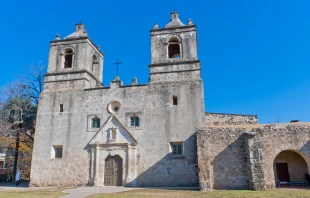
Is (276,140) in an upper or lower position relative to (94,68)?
lower

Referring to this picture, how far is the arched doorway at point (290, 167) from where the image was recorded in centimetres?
1655

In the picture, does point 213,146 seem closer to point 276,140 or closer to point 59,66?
point 276,140

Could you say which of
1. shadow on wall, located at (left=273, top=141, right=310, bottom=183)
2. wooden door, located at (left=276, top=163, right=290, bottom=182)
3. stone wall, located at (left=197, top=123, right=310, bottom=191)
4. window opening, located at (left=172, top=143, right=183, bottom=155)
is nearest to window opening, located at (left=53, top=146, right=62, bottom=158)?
window opening, located at (left=172, top=143, right=183, bottom=155)

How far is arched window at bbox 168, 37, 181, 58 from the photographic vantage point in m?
19.9

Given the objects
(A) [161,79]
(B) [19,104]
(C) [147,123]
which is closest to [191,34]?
(A) [161,79]

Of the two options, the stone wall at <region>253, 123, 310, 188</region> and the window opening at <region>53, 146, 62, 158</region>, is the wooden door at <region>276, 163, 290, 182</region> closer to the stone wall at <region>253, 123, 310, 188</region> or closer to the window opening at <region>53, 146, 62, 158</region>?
the stone wall at <region>253, 123, 310, 188</region>

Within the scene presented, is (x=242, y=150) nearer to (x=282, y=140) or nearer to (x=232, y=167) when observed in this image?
(x=232, y=167)

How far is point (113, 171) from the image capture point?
17500mm

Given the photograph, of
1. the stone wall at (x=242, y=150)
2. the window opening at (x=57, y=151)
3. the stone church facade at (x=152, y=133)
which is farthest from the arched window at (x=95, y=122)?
the stone wall at (x=242, y=150)

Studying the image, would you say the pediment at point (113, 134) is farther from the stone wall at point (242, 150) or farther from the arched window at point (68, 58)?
the arched window at point (68, 58)

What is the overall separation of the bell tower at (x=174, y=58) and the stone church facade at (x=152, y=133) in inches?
2.9

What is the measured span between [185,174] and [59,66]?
1305 centimetres

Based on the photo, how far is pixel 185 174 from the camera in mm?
16438

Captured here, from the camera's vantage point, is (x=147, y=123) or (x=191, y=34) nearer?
(x=147, y=123)
